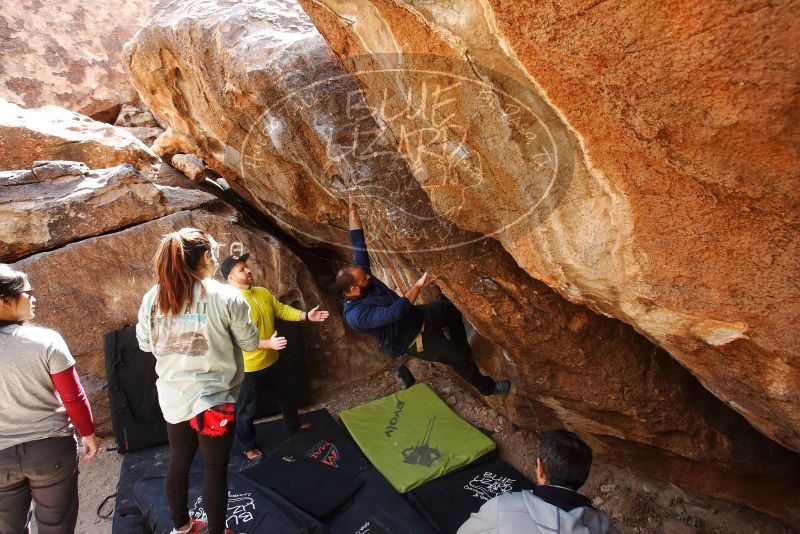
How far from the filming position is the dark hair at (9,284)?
1993 millimetres

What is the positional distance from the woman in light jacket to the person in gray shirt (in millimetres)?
346

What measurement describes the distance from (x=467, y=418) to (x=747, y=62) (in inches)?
135

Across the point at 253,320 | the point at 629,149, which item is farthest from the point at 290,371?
the point at 629,149

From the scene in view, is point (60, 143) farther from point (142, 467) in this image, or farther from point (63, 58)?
point (63, 58)

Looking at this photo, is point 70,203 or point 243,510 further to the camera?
point 70,203

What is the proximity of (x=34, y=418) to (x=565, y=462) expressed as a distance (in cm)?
205

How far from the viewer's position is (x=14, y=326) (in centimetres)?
204

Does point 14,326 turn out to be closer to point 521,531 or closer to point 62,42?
point 521,531

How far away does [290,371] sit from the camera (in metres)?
4.35

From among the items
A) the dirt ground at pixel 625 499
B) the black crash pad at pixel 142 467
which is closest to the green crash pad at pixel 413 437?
the dirt ground at pixel 625 499

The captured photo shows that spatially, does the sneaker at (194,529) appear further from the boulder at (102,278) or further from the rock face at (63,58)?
the rock face at (63,58)

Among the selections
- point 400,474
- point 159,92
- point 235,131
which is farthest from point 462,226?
point 159,92

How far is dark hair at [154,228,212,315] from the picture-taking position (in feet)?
6.64

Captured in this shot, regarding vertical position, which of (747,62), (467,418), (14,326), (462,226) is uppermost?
(747,62)
